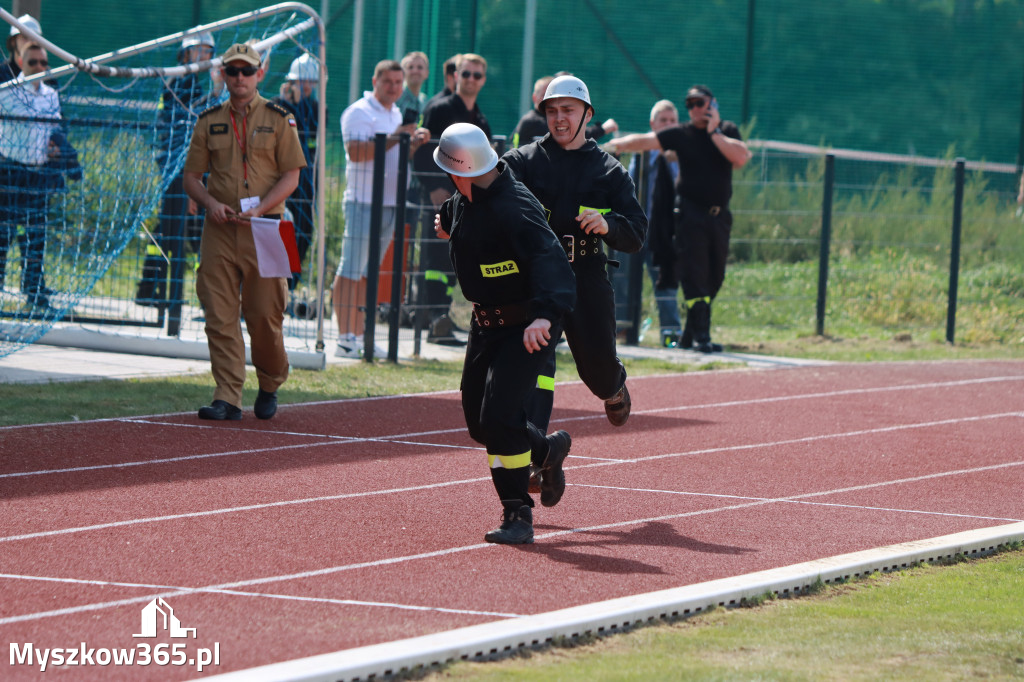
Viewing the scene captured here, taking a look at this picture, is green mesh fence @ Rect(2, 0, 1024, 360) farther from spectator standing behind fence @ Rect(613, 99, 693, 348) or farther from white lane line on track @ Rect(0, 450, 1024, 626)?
white lane line on track @ Rect(0, 450, 1024, 626)

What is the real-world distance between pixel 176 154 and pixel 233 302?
9.19 ft

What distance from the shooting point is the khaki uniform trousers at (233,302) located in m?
9.55

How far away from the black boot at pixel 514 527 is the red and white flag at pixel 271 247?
337 centimetres

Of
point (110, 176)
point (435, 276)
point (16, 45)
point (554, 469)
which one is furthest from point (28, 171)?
point (554, 469)

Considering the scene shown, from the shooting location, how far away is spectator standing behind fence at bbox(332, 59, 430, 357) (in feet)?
42.7

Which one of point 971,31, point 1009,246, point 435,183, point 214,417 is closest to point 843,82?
point 971,31

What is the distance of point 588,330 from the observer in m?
7.30

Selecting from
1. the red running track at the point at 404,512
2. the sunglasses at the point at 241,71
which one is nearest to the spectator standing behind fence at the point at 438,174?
the red running track at the point at 404,512

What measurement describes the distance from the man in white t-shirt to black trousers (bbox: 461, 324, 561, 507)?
637cm

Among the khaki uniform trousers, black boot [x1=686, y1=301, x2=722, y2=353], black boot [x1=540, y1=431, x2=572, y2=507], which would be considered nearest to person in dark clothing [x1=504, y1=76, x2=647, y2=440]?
black boot [x1=540, y1=431, x2=572, y2=507]

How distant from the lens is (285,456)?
8.58m

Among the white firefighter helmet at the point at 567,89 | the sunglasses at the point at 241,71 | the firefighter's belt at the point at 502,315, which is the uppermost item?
the sunglasses at the point at 241,71

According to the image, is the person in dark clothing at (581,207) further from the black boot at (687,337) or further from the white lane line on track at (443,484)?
the black boot at (687,337)

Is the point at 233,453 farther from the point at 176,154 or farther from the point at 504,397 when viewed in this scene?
the point at 176,154
